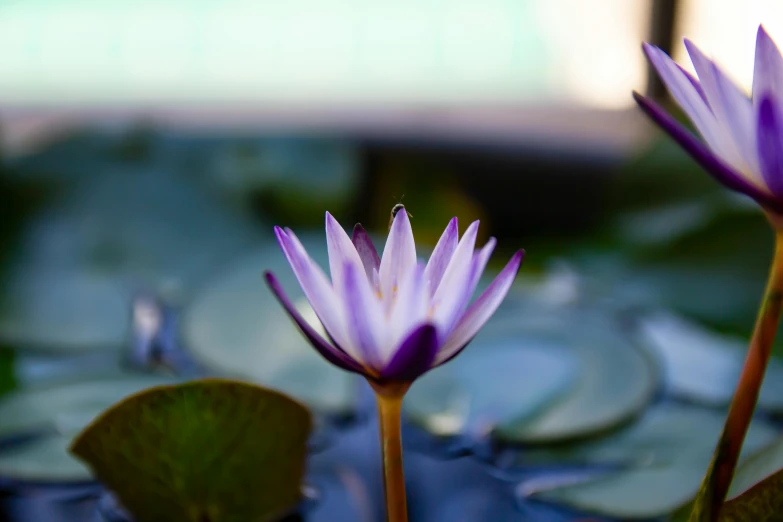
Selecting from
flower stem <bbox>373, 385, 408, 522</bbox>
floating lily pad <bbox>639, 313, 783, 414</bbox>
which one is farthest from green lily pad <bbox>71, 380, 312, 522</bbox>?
floating lily pad <bbox>639, 313, 783, 414</bbox>

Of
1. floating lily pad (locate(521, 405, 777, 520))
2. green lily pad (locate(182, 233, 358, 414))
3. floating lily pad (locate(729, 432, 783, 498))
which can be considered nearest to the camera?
floating lily pad (locate(729, 432, 783, 498))

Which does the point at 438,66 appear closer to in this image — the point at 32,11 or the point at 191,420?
the point at 32,11

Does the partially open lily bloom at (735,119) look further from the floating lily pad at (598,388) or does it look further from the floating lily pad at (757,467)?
the floating lily pad at (598,388)

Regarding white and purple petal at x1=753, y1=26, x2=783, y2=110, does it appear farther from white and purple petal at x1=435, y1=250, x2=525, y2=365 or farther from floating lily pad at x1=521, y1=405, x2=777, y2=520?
floating lily pad at x1=521, y1=405, x2=777, y2=520

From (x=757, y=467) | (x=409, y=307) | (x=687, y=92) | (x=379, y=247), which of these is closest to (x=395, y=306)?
(x=409, y=307)

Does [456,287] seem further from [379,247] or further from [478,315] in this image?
[379,247]

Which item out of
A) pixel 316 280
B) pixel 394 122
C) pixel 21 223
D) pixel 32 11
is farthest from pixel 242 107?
pixel 32 11
